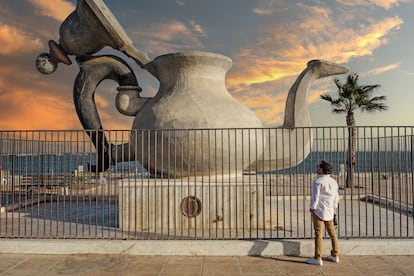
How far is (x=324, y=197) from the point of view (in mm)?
6258

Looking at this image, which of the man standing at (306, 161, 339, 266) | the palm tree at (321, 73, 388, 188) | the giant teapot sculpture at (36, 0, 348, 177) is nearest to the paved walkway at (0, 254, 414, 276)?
the man standing at (306, 161, 339, 266)

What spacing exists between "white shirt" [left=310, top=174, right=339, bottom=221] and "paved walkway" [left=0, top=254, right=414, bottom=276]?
0.85 meters

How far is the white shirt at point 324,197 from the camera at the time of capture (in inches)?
245

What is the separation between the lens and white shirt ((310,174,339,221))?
20.4ft

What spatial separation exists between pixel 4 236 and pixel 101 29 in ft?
17.4

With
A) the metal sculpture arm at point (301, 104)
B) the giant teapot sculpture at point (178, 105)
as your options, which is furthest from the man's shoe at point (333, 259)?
the metal sculpture arm at point (301, 104)

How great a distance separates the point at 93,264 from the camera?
6402 millimetres

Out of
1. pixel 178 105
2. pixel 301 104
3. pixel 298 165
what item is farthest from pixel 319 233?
pixel 178 105

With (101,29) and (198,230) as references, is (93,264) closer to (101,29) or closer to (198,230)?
(198,230)

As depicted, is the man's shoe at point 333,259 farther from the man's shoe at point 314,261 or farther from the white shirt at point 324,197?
the white shirt at point 324,197

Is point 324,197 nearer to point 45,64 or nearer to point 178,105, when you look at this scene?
point 178,105

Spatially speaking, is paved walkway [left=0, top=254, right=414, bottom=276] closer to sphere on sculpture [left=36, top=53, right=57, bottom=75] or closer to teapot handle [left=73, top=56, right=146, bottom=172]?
teapot handle [left=73, top=56, right=146, bottom=172]

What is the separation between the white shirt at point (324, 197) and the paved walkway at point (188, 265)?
85 centimetres

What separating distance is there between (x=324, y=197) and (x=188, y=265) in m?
2.46
